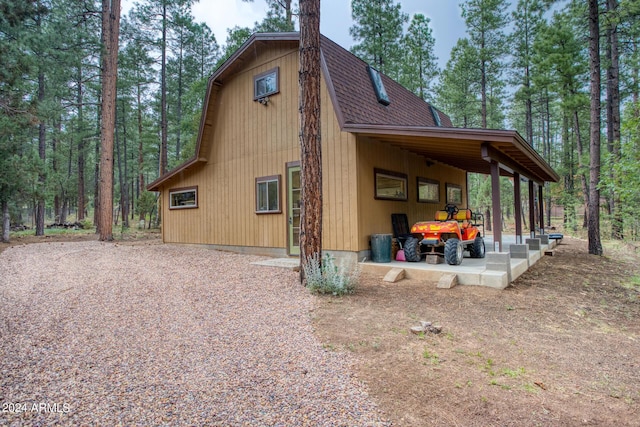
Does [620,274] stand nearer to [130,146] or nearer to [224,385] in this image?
[224,385]

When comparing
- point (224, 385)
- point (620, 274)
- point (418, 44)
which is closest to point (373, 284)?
point (224, 385)

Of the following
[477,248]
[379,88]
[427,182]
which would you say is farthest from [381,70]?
[477,248]

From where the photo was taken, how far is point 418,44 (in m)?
18.9

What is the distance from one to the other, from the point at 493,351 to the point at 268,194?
643 cm

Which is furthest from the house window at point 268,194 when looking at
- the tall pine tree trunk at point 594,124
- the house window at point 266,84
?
the tall pine tree trunk at point 594,124

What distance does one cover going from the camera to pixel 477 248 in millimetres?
7582

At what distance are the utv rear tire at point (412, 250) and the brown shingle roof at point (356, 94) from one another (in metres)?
2.54

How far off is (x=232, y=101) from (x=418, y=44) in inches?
539

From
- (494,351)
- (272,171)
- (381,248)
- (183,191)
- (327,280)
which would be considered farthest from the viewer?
(183,191)

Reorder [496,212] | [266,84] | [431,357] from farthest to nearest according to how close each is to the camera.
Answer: [266,84] < [496,212] < [431,357]

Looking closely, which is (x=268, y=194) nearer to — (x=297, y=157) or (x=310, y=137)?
(x=297, y=157)

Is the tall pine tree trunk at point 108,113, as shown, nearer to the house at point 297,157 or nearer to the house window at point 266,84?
the house at point 297,157

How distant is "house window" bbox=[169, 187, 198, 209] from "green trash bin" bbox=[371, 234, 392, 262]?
20.2ft

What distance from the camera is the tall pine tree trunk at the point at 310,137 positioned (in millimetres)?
5211
